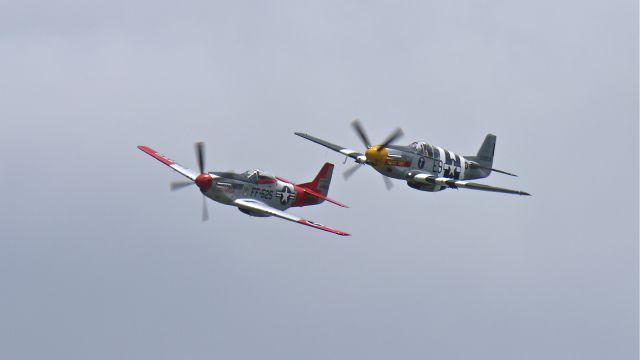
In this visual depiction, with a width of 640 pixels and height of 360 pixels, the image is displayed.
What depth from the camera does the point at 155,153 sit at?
9306 cm

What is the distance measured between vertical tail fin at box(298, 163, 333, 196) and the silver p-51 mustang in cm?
142

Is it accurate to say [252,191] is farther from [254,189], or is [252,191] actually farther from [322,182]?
[322,182]

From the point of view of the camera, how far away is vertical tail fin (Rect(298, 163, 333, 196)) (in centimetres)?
8844

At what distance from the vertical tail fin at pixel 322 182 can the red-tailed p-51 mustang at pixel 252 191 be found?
2.79ft

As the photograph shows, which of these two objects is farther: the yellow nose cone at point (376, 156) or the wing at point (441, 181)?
the wing at point (441, 181)

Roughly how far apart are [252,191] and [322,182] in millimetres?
7081

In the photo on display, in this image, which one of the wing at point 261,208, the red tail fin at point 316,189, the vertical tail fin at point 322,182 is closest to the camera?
the wing at point 261,208

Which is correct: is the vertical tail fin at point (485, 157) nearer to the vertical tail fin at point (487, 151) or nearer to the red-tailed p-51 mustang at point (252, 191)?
the vertical tail fin at point (487, 151)

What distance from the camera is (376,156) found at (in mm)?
83125

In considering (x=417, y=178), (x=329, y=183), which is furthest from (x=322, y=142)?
(x=417, y=178)

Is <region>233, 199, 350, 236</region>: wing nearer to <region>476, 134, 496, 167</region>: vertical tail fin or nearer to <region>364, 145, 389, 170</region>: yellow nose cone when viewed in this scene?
<region>364, 145, 389, 170</region>: yellow nose cone

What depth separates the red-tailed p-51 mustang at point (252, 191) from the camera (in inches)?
3196

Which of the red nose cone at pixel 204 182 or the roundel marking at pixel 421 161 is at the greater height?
the roundel marking at pixel 421 161

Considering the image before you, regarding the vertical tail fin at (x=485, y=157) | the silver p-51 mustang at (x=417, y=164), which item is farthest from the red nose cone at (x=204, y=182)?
the vertical tail fin at (x=485, y=157)
